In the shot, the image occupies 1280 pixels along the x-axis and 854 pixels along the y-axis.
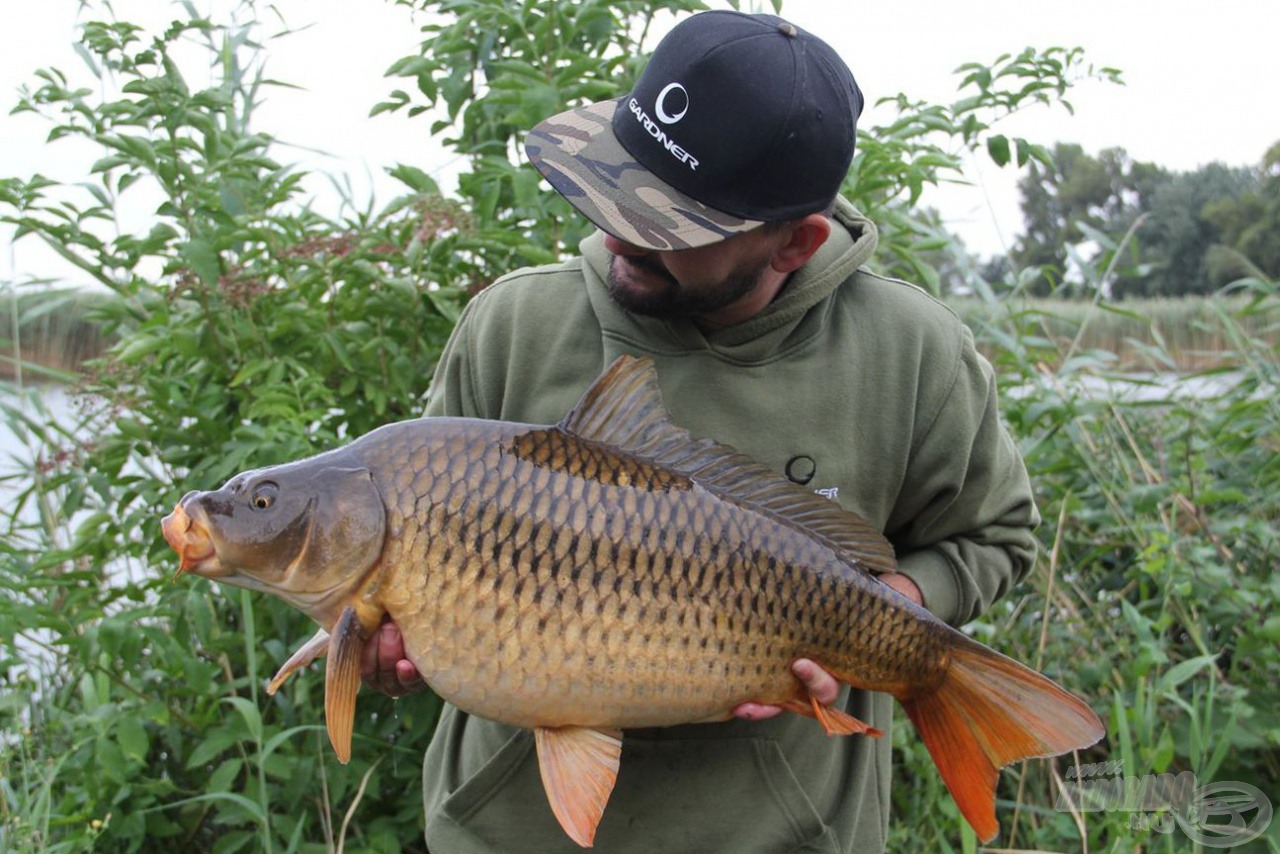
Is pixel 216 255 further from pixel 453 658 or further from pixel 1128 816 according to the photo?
pixel 1128 816

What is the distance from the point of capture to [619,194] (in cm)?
147

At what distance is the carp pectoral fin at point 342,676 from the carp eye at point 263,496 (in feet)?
0.45

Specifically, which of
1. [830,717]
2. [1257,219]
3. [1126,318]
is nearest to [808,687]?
[830,717]

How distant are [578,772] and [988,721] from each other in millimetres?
491

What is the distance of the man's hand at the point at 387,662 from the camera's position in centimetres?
129

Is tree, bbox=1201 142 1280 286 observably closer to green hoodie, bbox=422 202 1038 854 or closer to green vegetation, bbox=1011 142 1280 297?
green vegetation, bbox=1011 142 1280 297

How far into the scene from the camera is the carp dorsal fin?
138cm

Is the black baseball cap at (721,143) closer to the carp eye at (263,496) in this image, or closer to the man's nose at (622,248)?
the man's nose at (622,248)

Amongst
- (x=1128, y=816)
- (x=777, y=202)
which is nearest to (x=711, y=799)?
(x=777, y=202)

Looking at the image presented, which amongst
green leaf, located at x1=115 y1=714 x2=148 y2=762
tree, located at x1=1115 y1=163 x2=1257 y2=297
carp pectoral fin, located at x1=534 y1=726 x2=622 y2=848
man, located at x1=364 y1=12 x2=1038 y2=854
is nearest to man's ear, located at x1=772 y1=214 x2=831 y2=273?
man, located at x1=364 y1=12 x2=1038 y2=854

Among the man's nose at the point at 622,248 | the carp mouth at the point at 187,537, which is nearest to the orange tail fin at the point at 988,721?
the man's nose at the point at 622,248

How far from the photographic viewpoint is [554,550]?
1300 millimetres

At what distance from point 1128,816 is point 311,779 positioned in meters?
1.51

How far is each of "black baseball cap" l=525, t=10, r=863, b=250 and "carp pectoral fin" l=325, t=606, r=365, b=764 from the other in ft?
1.74
